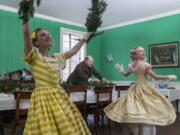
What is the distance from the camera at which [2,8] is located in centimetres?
627

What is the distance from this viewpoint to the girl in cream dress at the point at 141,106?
2547mm

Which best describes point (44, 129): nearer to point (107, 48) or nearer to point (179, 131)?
point (179, 131)

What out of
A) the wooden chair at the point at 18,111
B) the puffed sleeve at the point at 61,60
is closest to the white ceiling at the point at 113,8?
the wooden chair at the point at 18,111

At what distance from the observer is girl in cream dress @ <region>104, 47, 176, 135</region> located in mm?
2547

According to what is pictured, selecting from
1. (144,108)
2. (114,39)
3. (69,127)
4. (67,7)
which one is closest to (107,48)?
(114,39)

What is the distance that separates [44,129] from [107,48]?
743cm

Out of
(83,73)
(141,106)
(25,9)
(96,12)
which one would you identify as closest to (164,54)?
(83,73)

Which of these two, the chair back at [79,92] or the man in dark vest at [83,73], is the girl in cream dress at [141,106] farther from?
the man in dark vest at [83,73]

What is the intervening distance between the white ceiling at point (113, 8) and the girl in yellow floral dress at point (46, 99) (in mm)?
4564

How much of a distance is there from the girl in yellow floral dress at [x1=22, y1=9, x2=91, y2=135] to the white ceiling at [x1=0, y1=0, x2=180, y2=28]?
4.56 m

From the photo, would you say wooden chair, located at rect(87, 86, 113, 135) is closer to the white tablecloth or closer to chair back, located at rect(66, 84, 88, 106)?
chair back, located at rect(66, 84, 88, 106)

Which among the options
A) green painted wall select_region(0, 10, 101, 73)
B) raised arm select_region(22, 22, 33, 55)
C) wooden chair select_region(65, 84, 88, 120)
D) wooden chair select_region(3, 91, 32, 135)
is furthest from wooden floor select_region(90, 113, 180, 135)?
green painted wall select_region(0, 10, 101, 73)

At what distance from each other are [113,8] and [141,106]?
450cm

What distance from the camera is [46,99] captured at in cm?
150
